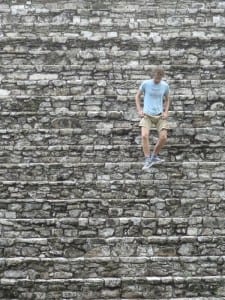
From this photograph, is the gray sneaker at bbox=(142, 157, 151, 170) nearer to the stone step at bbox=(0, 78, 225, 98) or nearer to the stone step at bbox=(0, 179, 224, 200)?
the stone step at bbox=(0, 179, 224, 200)

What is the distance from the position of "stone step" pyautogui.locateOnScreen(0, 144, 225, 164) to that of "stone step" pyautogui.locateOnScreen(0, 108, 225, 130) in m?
0.69

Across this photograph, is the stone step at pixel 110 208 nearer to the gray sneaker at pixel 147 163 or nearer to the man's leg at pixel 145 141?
the gray sneaker at pixel 147 163

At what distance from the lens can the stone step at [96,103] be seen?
12.1m

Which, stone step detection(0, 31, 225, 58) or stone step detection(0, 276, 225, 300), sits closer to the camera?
stone step detection(0, 276, 225, 300)

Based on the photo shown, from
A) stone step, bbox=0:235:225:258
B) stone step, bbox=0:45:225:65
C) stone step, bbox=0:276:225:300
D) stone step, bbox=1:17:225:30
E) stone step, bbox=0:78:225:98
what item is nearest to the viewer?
stone step, bbox=0:276:225:300

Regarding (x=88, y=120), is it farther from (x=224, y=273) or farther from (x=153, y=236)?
(x=224, y=273)

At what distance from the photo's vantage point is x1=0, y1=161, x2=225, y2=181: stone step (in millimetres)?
10219

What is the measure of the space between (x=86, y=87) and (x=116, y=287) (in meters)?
5.41

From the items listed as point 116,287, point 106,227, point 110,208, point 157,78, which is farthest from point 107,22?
point 116,287

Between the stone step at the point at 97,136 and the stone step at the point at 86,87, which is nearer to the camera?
the stone step at the point at 97,136

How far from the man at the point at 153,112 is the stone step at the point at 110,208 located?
37.7 inches

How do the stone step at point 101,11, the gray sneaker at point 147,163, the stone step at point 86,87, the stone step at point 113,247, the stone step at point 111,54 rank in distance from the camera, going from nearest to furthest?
the stone step at point 113,247 → the gray sneaker at point 147,163 → the stone step at point 86,87 → the stone step at point 111,54 → the stone step at point 101,11

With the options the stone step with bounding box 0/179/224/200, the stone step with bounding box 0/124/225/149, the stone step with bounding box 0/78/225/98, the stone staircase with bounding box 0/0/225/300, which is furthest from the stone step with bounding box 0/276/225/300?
the stone step with bounding box 0/78/225/98

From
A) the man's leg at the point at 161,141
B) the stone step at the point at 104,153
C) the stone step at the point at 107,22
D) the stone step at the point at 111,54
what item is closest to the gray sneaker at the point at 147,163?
the man's leg at the point at 161,141
